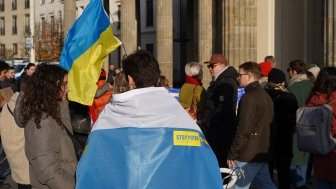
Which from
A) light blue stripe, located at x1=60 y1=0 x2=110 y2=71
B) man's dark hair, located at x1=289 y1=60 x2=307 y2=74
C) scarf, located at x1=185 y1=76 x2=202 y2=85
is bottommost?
scarf, located at x1=185 y1=76 x2=202 y2=85

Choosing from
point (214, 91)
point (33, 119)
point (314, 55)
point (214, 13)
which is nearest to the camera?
point (33, 119)

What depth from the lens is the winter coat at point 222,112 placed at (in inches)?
312

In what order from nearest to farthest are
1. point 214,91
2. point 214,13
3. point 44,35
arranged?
point 214,91
point 214,13
point 44,35

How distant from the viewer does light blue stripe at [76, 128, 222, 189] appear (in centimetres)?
356

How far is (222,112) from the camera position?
26.1ft

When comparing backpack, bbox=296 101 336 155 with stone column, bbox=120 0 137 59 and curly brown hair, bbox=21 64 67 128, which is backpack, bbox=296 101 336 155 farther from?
stone column, bbox=120 0 137 59

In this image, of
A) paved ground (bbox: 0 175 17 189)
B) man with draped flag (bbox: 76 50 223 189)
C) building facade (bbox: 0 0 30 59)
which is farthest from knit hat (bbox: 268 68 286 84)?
building facade (bbox: 0 0 30 59)

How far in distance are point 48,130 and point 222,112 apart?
143 inches

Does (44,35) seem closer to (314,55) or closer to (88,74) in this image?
(314,55)

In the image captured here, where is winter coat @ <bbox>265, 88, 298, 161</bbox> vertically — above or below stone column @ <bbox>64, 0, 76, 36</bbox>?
below

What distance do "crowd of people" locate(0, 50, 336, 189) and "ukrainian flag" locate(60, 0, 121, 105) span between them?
18.2 inches

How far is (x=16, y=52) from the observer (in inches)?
3017

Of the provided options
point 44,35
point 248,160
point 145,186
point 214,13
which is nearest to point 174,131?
point 145,186

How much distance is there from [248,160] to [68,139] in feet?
9.64
